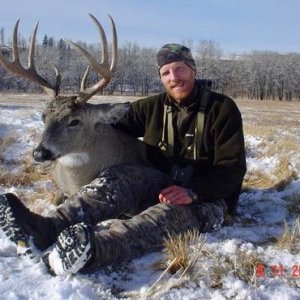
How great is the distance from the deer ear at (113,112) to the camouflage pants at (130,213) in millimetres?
836

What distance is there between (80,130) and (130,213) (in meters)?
1.17

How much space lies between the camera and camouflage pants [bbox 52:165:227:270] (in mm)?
3332

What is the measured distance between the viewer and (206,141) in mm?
4574

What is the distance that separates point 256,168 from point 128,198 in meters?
3.09

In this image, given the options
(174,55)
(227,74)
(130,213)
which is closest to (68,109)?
(174,55)

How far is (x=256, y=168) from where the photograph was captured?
679 cm

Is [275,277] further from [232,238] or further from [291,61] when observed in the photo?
[291,61]

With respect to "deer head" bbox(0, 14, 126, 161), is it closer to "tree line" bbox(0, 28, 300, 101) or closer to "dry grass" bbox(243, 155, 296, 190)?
"dry grass" bbox(243, 155, 296, 190)

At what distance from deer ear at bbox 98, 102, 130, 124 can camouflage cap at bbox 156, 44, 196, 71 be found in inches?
24.9

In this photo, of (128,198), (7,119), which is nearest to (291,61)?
(7,119)

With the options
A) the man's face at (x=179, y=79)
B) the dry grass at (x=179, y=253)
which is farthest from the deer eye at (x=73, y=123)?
the dry grass at (x=179, y=253)

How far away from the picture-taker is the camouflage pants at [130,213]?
3332mm
